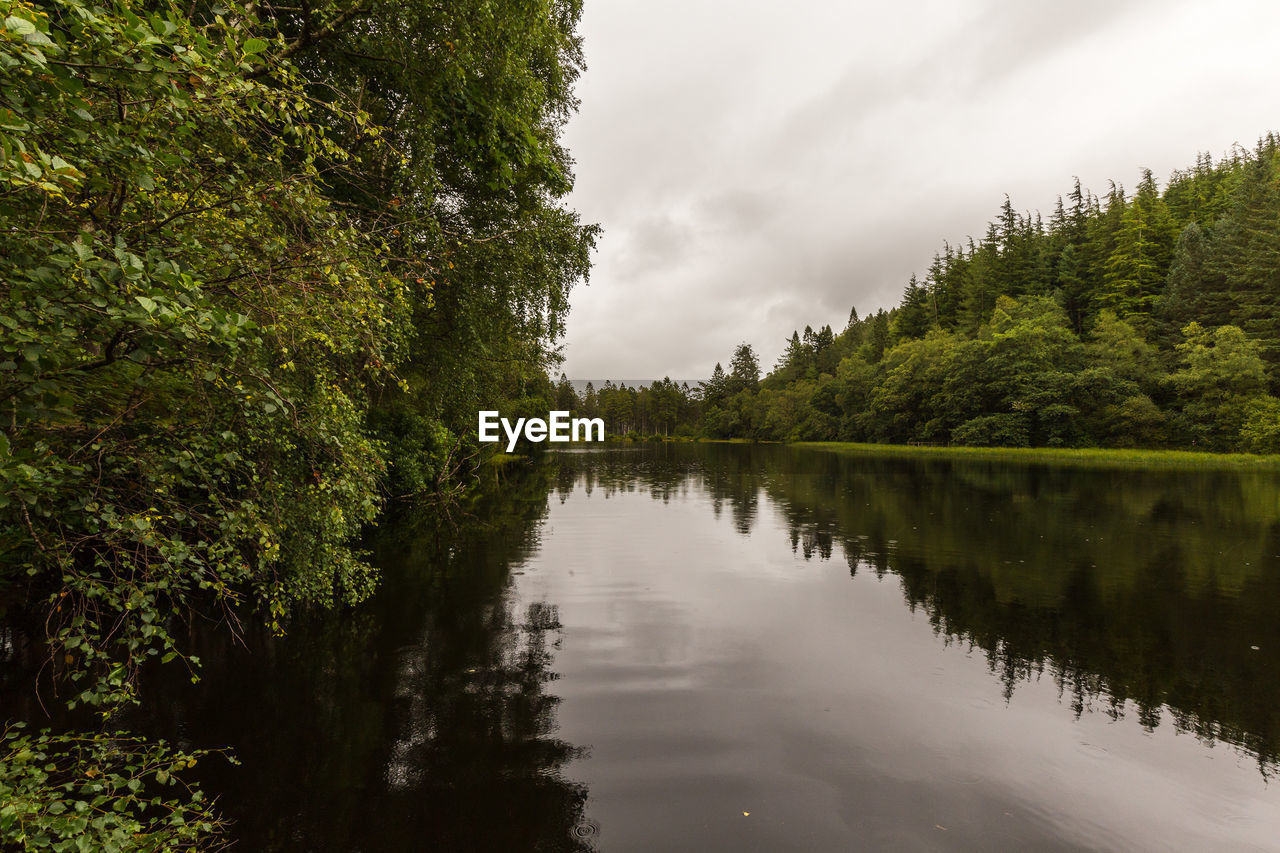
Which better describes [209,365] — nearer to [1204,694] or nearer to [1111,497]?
[1204,694]

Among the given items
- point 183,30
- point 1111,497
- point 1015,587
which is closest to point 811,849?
point 183,30

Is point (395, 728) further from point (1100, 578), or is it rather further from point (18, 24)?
point (1100, 578)

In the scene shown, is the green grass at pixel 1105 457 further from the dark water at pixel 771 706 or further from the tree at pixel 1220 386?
the dark water at pixel 771 706

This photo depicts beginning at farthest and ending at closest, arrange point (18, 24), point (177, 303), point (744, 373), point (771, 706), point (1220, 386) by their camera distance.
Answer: point (744, 373)
point (1220, 386)
point (771, 706)
point (177, 303)
point (18, 24)

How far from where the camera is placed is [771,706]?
8367 millimetres

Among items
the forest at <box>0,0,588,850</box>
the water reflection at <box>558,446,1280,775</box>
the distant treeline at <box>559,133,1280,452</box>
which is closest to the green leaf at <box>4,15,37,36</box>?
the forest at <box>0,0,588,850</box>

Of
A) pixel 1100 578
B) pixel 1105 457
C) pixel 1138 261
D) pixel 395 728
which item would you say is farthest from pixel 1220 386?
pixel 395 728

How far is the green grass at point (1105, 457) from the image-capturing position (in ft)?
147

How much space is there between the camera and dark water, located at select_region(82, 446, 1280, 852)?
19.5 feet

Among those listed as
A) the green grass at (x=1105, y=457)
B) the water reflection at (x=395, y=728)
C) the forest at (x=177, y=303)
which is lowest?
the water reflection at (x=395, y=728)

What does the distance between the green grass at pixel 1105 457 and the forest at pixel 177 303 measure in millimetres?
60520

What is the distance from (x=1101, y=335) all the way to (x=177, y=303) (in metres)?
87.5

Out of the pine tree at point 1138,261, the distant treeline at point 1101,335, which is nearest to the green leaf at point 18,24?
the distant treeline at point 1101,335

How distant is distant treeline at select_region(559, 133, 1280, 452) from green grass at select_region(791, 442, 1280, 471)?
8.48 ft
